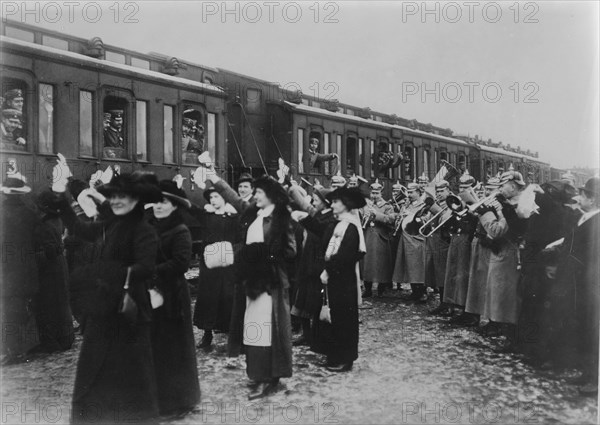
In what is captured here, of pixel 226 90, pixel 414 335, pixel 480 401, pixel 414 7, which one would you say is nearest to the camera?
pixel 480 401

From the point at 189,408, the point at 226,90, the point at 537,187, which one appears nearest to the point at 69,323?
the point at 189,408

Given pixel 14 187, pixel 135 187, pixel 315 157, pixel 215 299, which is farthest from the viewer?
pixel 315 157

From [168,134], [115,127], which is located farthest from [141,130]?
[168,134]

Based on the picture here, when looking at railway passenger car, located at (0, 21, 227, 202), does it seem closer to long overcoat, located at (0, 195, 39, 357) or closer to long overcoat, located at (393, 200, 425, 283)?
long overcoat, located at (0, 195, 39, 357)

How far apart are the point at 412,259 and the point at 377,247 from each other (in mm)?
726

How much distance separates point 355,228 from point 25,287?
3422 mm

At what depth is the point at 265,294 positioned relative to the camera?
4473mm

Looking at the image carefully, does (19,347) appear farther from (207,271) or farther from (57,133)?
(57,133)

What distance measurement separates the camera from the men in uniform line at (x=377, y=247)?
921 centimetres

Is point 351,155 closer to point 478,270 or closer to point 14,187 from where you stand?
point 478,270

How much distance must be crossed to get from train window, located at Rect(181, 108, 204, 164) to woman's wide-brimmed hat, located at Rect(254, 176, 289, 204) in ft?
16.3

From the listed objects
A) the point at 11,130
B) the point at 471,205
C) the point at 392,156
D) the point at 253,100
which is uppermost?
the point at 253,100

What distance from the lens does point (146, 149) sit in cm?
864

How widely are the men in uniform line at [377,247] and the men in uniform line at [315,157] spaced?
297 centimetres
